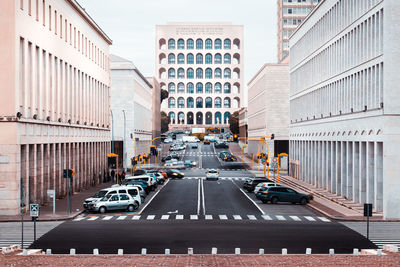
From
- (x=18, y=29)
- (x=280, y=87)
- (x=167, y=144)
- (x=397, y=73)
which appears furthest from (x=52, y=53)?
(x=167, y=144)

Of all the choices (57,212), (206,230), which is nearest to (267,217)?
(206,230)

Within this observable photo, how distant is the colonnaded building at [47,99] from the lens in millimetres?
41500

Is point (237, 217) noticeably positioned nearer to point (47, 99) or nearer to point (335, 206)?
point (335, 206)

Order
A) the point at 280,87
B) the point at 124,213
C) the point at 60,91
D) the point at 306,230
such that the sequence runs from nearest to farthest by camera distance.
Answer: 1. the point at 306,230
2. the point at 124,213
3. the point at 60,91
4. the point at 280,87

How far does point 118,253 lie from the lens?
26.2 metres

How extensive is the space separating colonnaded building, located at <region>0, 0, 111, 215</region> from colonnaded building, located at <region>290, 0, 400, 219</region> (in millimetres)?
25342

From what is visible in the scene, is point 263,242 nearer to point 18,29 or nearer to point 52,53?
point 18,29

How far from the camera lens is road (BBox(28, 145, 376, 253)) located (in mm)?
28500

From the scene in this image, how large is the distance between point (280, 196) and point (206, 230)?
18.6 m

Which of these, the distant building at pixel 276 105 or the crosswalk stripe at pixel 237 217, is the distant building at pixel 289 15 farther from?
the crosswalk stripe at pixel 237 217

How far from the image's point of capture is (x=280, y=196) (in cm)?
5112

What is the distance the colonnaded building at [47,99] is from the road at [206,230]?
6.94 metres

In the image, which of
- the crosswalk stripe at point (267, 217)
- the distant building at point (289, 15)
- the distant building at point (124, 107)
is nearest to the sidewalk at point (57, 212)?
the crosswalk stripe at point (267, 217)

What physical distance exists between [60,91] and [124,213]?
18.5 meters
